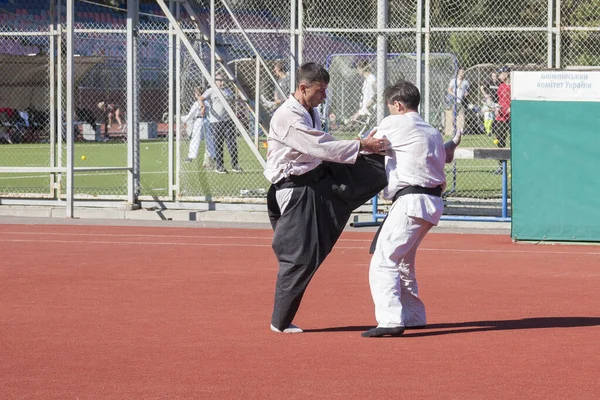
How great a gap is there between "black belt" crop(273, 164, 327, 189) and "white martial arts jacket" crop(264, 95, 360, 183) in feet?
0.10

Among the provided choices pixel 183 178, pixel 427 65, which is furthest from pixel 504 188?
pixel 183 178

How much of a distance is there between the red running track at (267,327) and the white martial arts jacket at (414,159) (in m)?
0.92

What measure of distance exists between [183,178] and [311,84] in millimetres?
10337

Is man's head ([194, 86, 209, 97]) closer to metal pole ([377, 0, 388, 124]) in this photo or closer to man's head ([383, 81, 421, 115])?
metal pole ([377, 0, 388, 124])

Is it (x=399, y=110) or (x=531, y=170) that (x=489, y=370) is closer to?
(x=399, y=110)

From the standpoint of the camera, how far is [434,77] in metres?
21.2

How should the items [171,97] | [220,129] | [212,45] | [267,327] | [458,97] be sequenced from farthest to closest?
[220,129], [458,97], [171,97], [212,45], [267,327]

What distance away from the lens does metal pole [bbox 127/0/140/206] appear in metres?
18.1

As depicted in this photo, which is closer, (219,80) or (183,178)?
(219,80)

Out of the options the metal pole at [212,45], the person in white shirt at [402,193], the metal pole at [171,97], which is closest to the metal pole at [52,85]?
the metal pole at [171,97]

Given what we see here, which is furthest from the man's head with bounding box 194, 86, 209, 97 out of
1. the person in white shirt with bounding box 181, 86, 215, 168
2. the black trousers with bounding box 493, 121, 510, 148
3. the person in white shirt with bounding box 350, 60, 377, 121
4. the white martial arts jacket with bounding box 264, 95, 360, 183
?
the white martial arts jacket with bounding box 264, 95, 360, 183

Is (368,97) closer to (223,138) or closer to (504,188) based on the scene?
(504,188)

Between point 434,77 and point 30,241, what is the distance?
28.4 ft

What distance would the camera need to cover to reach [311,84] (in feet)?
28.1
